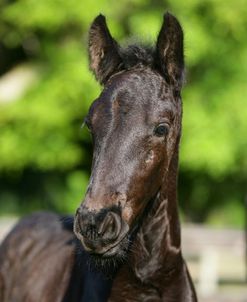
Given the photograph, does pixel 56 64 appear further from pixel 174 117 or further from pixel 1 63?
pixel 174 117

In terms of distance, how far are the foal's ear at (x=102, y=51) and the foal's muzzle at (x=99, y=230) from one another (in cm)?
105

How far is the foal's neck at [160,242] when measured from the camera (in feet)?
16.1

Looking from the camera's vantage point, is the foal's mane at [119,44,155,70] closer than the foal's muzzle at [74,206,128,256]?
No

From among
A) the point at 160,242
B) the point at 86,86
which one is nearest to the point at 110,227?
the point at 160,242

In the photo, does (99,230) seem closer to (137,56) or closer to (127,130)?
(127,130)

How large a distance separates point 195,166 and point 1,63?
5.60 m

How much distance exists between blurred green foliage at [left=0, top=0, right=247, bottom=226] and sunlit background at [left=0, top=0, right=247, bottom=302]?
21 mm

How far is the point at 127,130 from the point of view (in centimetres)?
446

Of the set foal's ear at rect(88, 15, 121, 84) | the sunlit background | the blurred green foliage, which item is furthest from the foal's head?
the blurred green foliage

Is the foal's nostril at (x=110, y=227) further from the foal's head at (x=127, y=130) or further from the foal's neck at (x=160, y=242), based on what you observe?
the foal's neck at (x=160, y=242)

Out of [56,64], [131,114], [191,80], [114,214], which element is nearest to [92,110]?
[131,114]

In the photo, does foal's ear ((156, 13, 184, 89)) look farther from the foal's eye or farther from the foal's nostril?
the foal's nostril

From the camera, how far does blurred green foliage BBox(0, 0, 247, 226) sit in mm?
18250

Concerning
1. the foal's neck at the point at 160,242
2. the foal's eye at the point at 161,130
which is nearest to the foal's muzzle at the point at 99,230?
the foal's eye at the point at 161,130
